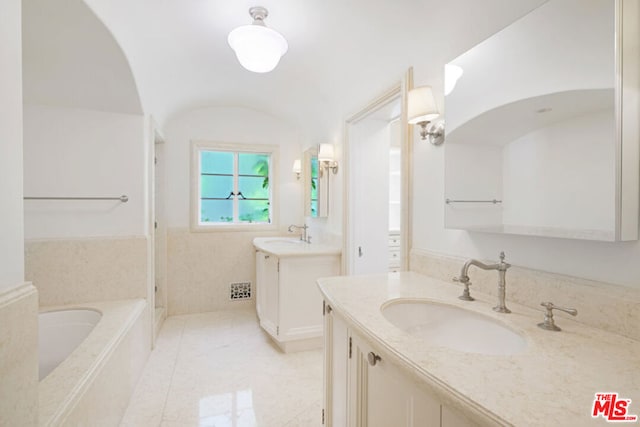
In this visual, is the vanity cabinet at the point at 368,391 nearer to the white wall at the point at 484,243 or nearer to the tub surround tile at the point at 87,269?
the white wall at the point at 484,243

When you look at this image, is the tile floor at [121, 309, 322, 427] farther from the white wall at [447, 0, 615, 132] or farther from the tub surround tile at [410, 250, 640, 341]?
the white wall at [447, 0, 615, 132]

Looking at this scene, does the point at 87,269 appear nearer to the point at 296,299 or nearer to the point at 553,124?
the point at 296,299

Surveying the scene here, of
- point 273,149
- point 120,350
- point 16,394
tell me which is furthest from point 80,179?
point 273,149

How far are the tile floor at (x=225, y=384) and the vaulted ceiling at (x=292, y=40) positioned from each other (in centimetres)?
203

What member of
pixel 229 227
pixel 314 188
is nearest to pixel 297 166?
pixel 314 188

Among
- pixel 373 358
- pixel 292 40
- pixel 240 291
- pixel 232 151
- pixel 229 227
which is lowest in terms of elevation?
pixel 240 291

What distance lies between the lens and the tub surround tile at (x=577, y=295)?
2.69 ft

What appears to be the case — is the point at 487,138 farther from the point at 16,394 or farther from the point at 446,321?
the point at 16,394

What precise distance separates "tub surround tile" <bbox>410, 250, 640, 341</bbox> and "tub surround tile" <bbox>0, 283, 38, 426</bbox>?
59.7 inches

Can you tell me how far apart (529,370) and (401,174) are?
50.5 inches

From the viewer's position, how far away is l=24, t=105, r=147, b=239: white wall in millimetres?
2031

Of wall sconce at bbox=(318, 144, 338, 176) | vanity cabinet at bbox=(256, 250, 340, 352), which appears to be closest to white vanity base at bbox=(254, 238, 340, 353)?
vanity cabinet at bbox=(256, 250, 340, 352)

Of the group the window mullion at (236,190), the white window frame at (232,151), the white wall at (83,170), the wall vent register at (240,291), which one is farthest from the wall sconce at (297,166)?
the white wall at (83,170)

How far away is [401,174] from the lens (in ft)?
5.87
